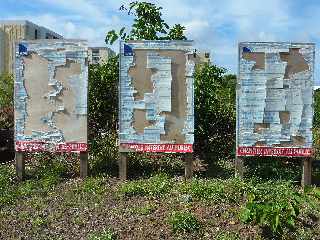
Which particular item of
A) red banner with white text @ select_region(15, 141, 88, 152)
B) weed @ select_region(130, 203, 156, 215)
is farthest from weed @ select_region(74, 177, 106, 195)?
weed @ select_region(130, 203, 156, 215)

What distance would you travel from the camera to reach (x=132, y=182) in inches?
Result: 327

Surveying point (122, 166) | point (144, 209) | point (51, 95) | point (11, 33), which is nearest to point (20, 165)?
point (51, 95)

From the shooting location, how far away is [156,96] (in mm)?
8594

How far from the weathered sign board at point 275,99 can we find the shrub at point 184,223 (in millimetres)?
2180

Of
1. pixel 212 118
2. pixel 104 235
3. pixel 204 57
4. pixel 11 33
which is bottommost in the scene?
pixel 104 235

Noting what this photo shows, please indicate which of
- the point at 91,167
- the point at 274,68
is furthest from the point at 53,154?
the point at 274,68

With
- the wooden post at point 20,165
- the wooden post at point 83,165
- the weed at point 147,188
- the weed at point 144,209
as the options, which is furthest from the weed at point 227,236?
the wooden post at point 20,165

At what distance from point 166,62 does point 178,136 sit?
1085 mm

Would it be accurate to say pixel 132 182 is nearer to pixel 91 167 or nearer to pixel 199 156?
pixel 91 167

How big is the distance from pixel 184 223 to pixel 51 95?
3.24m

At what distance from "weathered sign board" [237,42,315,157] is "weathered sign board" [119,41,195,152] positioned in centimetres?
78

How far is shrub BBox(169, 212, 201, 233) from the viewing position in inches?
257

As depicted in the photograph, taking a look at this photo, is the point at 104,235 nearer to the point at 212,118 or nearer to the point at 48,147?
the point at 48,147

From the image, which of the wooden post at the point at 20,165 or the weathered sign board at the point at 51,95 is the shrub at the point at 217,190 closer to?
the weathered sign board at the point at 51,95
